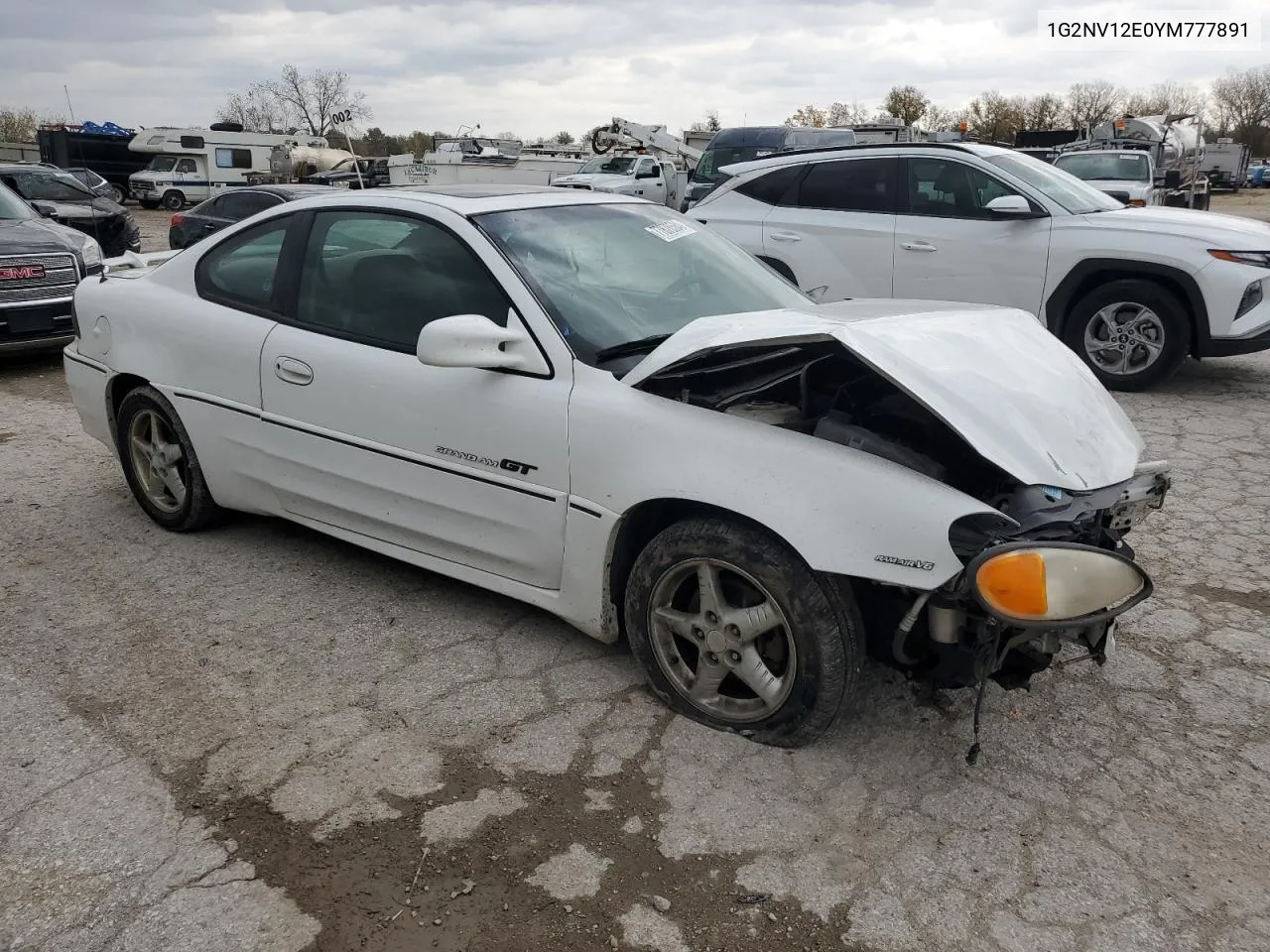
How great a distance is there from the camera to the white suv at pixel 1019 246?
688cm

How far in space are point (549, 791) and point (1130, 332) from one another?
6.19m

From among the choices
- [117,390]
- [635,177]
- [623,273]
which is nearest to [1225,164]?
[635,177]

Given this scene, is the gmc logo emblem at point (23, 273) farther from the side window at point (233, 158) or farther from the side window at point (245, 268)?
the side window at point (233, 158)

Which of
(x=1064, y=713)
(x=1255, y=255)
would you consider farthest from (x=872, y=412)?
(x=1255, y=255)

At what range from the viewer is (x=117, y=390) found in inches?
185

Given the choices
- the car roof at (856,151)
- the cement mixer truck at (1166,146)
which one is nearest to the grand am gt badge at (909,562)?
the car roof at (856,151)

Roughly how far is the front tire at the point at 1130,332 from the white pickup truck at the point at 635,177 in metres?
15.2

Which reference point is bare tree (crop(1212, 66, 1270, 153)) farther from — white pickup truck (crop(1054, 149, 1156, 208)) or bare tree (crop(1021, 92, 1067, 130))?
white pickup truck (crop(1054, 149, 1156, 208))

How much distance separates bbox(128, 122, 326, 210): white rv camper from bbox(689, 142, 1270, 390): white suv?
3023cm

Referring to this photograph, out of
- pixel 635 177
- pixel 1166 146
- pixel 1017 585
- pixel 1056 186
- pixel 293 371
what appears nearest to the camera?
pixel 1017 585

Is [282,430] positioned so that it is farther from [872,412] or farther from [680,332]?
[872,412]

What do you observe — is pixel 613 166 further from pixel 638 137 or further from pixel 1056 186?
pixel 1056 186

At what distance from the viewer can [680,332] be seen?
3.07 m

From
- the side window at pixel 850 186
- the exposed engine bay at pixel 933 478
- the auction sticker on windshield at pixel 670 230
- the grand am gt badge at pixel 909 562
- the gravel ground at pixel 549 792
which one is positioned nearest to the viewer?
the gravel ground at pixel 549 792
